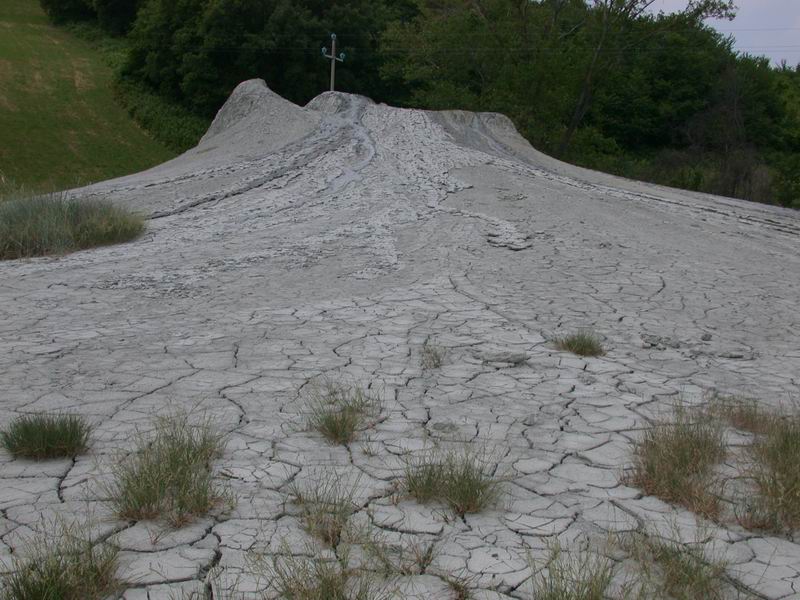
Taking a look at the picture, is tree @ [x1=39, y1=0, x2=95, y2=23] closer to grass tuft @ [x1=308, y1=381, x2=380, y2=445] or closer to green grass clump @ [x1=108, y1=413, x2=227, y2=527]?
grass tuft @ [x1=308, y1=381, x2=380, y2=445]

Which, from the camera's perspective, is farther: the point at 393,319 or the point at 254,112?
the point at 254,112

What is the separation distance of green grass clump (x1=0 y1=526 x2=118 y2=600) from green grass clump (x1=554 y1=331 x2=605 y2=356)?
9.81ft

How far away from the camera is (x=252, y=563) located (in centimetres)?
237

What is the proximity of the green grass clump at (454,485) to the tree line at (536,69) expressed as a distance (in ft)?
69.9

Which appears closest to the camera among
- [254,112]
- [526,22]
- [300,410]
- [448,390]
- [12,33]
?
[300,410]

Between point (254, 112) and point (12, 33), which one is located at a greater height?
point (12, 33)

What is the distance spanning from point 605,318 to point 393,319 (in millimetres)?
1482

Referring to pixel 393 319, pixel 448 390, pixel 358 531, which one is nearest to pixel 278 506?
pixel 358 531

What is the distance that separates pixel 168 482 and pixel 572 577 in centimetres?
137

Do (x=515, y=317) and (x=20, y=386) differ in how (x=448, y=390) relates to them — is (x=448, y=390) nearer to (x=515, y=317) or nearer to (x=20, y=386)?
(x=515, y=317)

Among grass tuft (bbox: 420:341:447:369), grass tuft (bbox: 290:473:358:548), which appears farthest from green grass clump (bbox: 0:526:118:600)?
grass tuft (bbox: 420:341:447:369)

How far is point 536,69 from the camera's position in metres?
28.7

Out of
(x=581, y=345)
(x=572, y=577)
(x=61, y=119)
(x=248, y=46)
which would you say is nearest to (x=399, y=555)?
(x=572, y=577)

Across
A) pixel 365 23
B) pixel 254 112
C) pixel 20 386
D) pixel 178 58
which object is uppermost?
pixel 365 23
